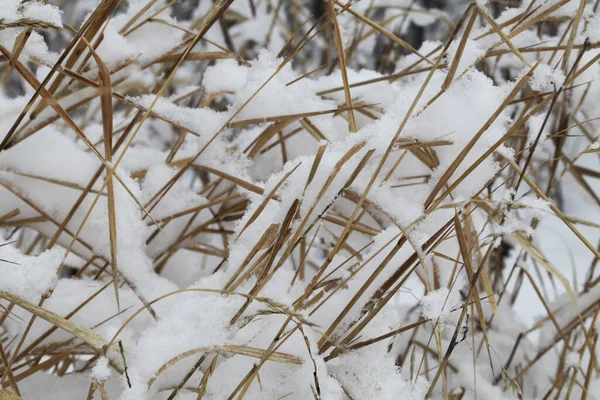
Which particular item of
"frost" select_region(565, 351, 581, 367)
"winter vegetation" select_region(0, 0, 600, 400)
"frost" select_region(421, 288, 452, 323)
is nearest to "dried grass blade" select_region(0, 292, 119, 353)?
"winter vegetation" select_region(0, 0, 600, 400)

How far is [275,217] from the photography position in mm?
583

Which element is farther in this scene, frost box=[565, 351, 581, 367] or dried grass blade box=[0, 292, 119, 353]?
frost box=[565, 351, 581, 367]

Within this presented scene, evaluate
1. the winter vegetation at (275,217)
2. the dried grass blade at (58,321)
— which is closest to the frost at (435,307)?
the winter vegetation at (275,217)

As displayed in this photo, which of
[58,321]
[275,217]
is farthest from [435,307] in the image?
[58,321]

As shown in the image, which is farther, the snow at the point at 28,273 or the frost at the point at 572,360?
the frost at the point at 572,360

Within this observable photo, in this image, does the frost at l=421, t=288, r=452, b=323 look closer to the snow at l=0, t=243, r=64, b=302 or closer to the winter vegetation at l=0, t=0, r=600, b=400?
the winter vegetation at l=0, t=0, r=600, b=400

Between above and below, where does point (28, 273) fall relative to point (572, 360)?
above

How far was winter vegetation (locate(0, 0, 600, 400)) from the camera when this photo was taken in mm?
538

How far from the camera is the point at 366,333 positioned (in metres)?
0.60

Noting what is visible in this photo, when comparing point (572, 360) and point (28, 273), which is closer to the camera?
point (28, 273)

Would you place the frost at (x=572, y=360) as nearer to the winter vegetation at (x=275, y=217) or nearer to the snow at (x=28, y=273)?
the winter vegetation at (x=275, y=217)

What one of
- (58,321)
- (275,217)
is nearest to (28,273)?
(58,321)

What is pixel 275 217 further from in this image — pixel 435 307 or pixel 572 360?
pixel 572 360

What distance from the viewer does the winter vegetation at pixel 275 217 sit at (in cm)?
54
